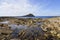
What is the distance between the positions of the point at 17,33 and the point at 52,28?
290 cm

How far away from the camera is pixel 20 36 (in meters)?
7.55

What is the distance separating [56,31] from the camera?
821 cm

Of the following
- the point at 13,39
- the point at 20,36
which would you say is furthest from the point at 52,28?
the point at 13,39

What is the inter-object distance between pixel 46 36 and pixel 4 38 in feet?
9.48

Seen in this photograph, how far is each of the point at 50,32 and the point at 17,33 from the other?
2482 millimetres

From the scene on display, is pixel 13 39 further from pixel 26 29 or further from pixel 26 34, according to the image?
pixel 26 29

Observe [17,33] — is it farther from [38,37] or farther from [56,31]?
[56,31]

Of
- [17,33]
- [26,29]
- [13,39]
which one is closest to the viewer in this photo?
[13,39]

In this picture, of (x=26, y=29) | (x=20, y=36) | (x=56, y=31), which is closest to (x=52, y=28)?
(x=56, y=31)

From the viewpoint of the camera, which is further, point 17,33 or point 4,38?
point 17,33

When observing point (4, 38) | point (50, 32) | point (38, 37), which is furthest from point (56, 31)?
point (4, 38)

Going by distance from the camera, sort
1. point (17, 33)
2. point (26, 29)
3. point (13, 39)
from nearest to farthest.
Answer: point (13, 39), point (17, 33), point (26, 29)

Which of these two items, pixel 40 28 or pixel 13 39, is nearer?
pixel 13 39

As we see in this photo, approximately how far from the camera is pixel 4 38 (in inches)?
284
